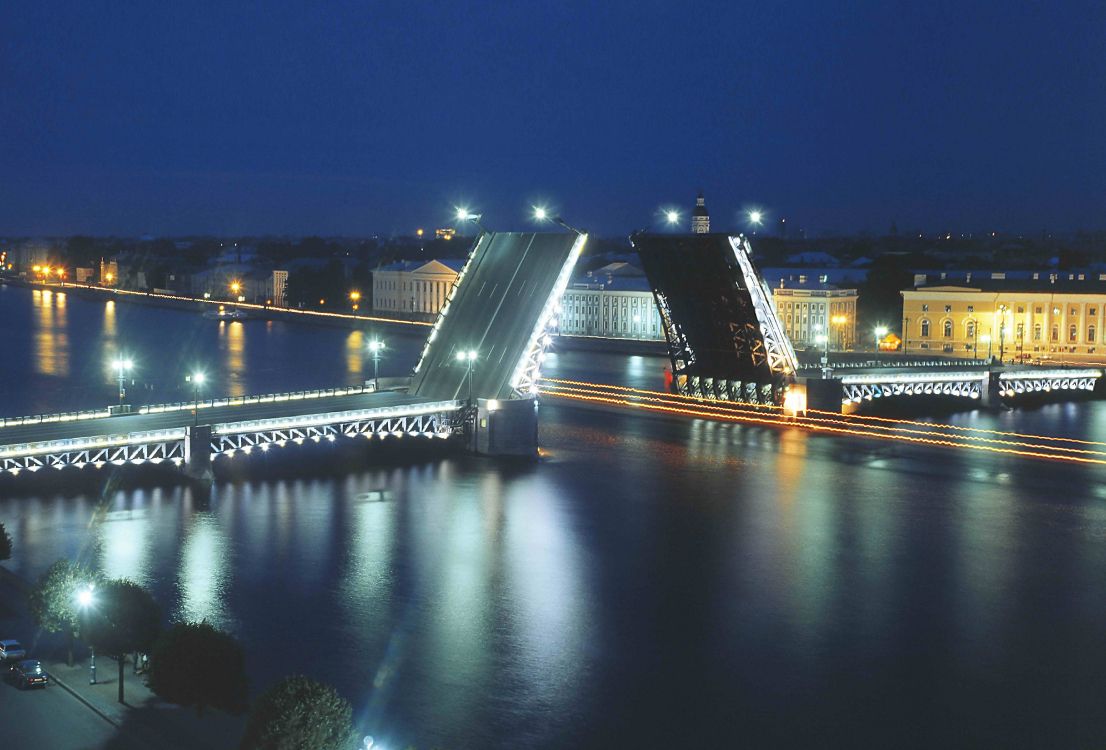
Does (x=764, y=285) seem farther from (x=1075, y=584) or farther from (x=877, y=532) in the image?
(x=1075, y=584)

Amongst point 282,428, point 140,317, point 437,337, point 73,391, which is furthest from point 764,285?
point 140,317

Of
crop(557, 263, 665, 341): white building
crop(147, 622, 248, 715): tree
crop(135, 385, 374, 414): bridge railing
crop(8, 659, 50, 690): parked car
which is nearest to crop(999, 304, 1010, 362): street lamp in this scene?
crop(557, 263, 665, 341): white building

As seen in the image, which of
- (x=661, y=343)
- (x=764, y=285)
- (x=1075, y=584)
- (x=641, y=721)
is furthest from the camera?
(x=661, y=343)

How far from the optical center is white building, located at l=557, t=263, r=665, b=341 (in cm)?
4686

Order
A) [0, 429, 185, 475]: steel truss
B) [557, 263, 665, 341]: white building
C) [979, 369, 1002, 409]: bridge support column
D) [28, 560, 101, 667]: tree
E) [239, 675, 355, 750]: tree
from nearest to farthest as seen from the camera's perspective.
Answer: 1. [239, 675, 355, 750]: tree
2. [28, 560, 101, 667]: tree
3. [0, 429, 185, 475]: steel truss
4. [979, 369, 1002, 409]: bridge support column
5. [557, 263, 665, 341]: white building

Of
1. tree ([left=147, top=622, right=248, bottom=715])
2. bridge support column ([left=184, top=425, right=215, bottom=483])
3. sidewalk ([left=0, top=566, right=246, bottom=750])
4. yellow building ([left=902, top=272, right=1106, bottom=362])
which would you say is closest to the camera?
sidewalk ([left=0, top=566, right=246, bottom=750])

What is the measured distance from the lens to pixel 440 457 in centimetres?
1980

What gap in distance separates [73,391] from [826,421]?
48.9ft

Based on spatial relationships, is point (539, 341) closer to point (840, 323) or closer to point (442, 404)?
point (442, 404)

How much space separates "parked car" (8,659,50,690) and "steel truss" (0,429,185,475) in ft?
23.1

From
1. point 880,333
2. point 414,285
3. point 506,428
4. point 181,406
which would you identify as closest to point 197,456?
point 181,406

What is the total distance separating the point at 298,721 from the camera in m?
7.67

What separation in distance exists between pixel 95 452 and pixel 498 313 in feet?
20.5

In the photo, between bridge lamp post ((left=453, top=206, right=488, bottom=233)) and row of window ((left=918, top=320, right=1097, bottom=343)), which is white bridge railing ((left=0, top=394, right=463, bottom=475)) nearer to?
bridge lamp post ((left=453, top=206, right=488, bottom=233))
